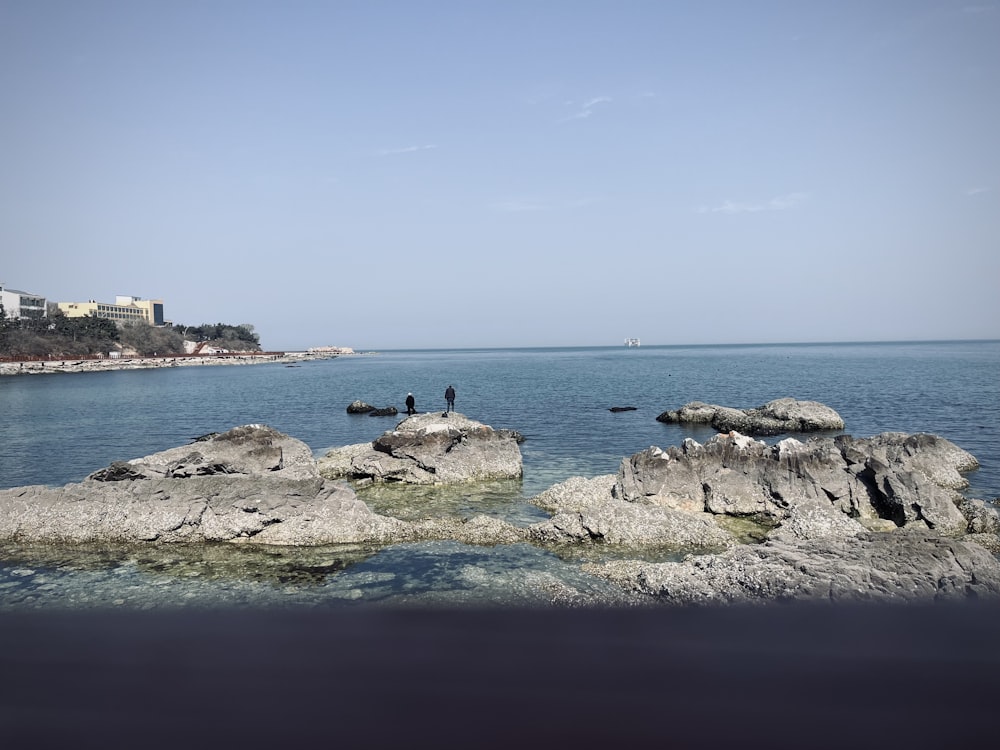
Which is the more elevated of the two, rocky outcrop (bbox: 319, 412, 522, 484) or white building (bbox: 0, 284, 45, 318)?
white building (bbox: 0, 284, 45, 318)

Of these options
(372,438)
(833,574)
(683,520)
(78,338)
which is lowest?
(372,438)

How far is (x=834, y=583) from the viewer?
396 inches

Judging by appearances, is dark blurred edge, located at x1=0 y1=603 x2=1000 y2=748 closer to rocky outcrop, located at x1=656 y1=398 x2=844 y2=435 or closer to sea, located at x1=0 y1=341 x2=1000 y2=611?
sea, located at x1=0 y1=341 x2=1000 y2=611

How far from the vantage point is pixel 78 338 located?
12850 cm

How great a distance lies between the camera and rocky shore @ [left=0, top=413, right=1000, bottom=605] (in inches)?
409

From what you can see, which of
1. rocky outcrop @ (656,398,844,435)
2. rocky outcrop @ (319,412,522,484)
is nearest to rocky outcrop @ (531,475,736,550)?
rocky outcrop @ (319,412,522,484)

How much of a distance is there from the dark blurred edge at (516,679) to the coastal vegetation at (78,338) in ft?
433

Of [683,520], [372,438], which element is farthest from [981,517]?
[372,438]

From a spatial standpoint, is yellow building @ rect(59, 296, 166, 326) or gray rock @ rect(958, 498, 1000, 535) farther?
yellow building @ rect(59, 296, 166, 326)

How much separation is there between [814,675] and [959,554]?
5.42 meters

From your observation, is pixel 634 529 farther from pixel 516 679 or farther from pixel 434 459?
pixel 434 459

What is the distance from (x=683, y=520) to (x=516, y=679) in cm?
852

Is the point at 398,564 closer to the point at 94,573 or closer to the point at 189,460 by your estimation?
the point at 94,573

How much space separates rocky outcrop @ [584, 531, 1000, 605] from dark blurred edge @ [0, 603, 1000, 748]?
449 mm
